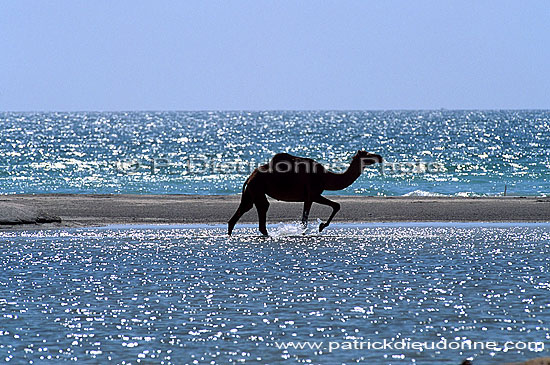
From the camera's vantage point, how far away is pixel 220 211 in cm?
2473

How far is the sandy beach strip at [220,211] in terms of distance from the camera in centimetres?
2220

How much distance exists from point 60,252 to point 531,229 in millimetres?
9615

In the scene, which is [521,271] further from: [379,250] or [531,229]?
[531,229]

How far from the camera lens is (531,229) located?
2059 cm

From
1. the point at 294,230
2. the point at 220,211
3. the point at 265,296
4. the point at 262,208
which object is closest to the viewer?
the point at 265,296

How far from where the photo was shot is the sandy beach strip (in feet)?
72.8

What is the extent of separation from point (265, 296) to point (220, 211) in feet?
41.6

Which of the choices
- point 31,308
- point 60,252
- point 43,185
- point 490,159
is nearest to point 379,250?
point 60,252

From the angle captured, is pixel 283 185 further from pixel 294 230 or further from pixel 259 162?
pixel 259 162

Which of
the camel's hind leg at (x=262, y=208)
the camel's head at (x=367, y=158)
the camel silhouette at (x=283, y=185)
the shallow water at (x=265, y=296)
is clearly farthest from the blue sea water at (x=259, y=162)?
the shallow water at (x=265, y=296)

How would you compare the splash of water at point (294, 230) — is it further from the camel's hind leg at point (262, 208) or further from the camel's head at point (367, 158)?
the camel's head at point (367, 158)

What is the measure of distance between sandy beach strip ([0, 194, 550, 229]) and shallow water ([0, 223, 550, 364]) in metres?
3.06

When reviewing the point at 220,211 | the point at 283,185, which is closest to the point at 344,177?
the point at 283,185

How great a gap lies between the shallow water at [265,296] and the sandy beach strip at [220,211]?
3.06 m
